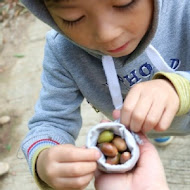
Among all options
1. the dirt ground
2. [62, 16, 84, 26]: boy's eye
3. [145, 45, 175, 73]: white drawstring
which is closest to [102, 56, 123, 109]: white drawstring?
[145, 45, 175, 73]: white drawstring

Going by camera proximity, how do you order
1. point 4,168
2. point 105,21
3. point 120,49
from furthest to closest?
point 4,168 < point 120,49 < point 105,21

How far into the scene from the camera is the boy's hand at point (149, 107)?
824 millimetres

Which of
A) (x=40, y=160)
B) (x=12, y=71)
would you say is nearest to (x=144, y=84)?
(x=40, y=160)

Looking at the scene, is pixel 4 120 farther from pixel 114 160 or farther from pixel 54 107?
pixel 114 160

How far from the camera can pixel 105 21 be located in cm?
76

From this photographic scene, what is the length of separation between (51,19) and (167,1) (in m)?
0.35

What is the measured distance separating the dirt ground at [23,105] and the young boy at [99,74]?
35cm

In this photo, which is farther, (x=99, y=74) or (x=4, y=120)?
(x=4, y=120)

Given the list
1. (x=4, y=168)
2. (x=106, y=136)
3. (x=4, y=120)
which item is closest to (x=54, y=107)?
(x=106, y=136)

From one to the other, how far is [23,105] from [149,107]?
1402 mm

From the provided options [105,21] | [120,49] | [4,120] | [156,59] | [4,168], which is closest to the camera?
[105,21]

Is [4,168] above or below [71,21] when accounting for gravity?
below

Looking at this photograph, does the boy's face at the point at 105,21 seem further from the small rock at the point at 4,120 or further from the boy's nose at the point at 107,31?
the small rock at the point at 4,120

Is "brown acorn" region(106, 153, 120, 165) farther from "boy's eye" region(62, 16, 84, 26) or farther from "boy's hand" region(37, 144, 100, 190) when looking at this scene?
"boy's eye" region(62, 16, 84, 26)
